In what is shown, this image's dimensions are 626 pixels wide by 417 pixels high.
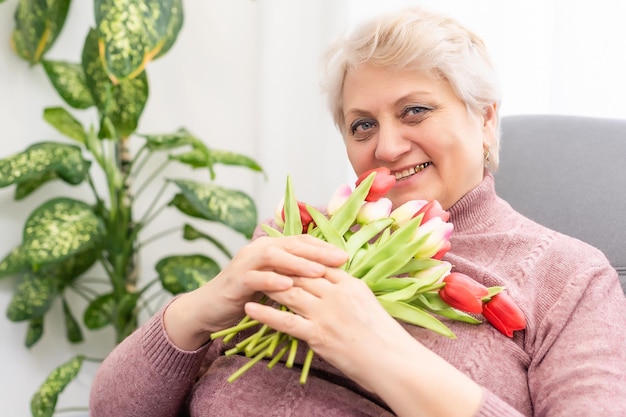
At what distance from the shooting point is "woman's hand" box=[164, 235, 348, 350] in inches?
34.2

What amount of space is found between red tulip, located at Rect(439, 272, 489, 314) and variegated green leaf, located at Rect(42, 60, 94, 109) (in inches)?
48.3

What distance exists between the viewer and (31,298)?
1832 mm

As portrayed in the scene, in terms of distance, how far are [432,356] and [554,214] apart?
0.62 m

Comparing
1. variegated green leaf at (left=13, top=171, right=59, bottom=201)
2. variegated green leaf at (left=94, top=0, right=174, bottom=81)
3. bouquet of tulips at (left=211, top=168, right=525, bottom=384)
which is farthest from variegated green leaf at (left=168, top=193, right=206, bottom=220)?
bouquet of tulips at (left=211, top=168, right=525, bottom=384)

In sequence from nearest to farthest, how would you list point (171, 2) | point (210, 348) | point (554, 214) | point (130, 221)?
1. point (210, 348)
2. point (554, 214)
3. point (171, 2)
4. point (130, 221)

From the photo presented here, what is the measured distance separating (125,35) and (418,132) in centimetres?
78

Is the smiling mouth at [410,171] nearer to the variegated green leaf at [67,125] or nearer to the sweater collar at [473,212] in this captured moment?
the sweater collar at [473,212]

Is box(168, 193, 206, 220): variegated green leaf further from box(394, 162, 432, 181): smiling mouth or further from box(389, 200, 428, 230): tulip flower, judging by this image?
box(389, 200, 428, 230): tulip flower

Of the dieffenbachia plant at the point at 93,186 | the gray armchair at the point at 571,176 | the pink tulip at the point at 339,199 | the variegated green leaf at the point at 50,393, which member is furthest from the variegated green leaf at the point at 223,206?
the pink tulip at the point at 339,199

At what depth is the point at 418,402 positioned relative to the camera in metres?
0.82

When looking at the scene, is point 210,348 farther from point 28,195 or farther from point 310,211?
point 28,195

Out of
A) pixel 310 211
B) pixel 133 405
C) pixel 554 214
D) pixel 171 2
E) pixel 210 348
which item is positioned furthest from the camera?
pixel 171 2

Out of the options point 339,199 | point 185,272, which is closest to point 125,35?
point 185,272

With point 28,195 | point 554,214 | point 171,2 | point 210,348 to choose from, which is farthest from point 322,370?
point 28,195
